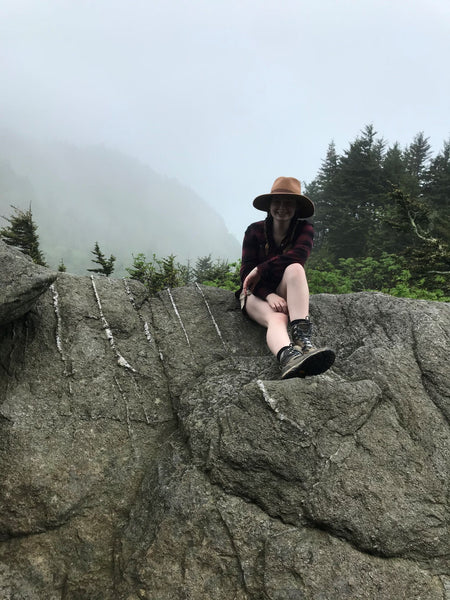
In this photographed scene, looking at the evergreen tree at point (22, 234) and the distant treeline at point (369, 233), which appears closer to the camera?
the distant treeline at point (369, 233)

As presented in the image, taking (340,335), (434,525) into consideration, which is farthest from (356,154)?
(434,525)

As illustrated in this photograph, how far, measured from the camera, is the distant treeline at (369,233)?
11398mm

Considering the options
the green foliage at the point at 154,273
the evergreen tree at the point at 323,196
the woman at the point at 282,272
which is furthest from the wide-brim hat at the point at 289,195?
the evergreen tree at the point at 323,196

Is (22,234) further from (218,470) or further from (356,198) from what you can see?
(356,198)

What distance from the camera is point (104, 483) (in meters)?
2.89

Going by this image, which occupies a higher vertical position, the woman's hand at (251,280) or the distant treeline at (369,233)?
the distant treeline at (369,233)

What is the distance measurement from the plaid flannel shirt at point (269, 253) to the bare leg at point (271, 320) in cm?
11

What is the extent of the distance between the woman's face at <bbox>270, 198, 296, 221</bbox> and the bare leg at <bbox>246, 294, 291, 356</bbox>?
928 mm

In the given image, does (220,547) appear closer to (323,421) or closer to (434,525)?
(323,421)

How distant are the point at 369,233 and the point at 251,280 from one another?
73.1 ft

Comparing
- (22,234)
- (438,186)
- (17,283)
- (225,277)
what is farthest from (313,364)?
(438,186)

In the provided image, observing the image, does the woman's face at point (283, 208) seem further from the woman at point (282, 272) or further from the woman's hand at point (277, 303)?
the woman's hand at point (277, 303)

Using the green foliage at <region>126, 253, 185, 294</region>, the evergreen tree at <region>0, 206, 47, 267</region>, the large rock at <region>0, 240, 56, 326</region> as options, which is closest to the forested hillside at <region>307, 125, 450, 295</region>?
the green foliage at <region>126, 253, 185, 294</region>

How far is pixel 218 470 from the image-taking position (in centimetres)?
272
